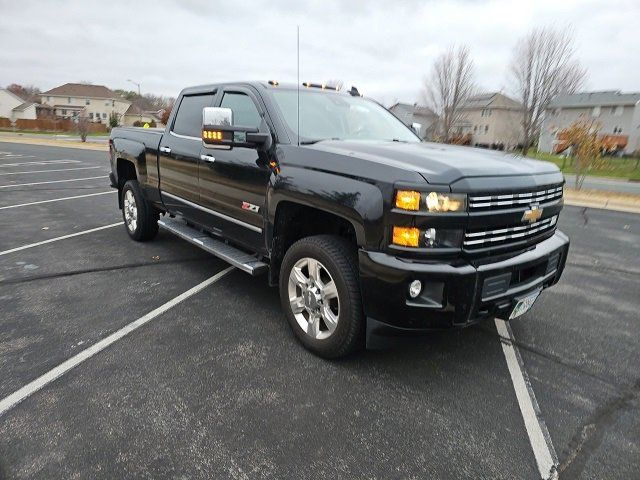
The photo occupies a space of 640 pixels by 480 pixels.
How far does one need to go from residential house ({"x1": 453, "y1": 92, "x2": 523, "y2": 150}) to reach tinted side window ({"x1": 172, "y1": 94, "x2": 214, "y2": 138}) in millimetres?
28872

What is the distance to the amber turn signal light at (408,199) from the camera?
2.46m

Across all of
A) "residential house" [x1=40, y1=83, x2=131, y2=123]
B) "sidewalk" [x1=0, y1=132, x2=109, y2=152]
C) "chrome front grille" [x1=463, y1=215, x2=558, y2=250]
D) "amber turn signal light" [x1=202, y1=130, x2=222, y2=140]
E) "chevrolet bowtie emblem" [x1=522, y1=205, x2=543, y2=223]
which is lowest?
"sidewalk" [x1=0, y1=132, x2=109, y2=152]

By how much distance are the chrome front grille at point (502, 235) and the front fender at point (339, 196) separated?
21.3 inches

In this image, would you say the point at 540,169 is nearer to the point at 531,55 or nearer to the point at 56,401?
the point at 56,401

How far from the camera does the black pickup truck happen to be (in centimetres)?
252

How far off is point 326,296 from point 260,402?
813mm

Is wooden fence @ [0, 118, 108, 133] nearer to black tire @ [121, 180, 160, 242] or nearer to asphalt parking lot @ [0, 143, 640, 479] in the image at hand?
black tire @ [121, 180, 160, 242]

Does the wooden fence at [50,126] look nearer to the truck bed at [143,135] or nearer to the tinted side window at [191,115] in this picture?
the truck bed at [143,135]

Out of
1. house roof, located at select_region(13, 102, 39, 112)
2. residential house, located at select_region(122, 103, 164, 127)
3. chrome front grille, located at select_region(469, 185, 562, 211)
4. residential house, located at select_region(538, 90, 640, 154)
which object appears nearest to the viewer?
chrome front grille, located at select_region(469, 185, 562, 211)

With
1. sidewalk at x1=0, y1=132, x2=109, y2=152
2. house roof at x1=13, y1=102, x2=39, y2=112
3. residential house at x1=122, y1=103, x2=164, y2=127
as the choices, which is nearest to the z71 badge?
sidewalk at x1=0, y1=132, x2=109, y2=152

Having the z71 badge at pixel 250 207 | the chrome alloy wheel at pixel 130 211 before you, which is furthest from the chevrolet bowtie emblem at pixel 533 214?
the chrome alloy wheel at pixel 130 211

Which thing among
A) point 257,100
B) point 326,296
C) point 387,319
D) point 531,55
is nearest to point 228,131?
point 257,100

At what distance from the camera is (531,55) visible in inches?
1011

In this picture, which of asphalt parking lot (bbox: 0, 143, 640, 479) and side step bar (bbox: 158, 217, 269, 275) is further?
side step bar (bbox: 158, 217, 269, 275)
